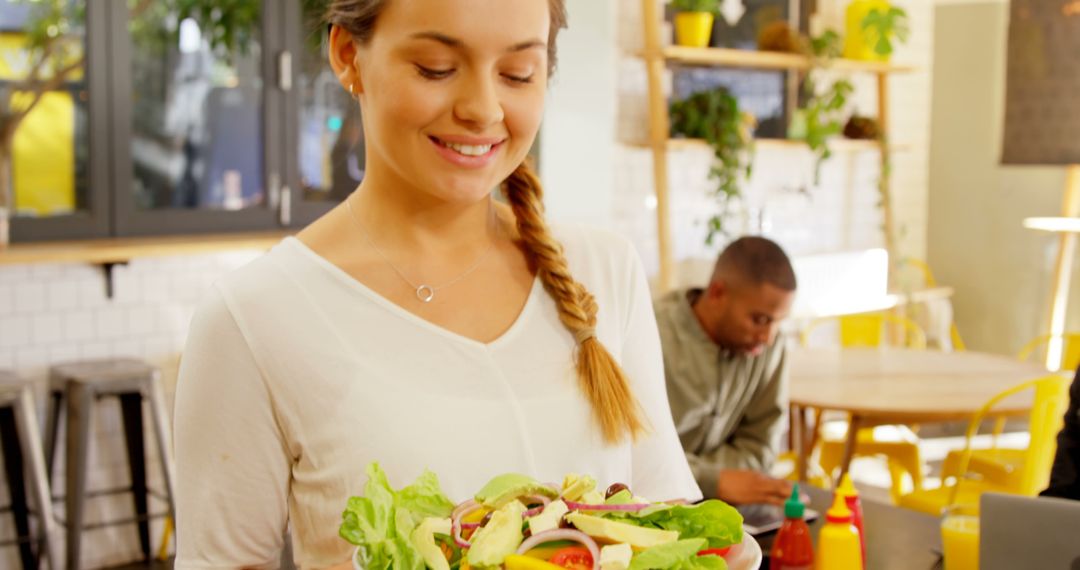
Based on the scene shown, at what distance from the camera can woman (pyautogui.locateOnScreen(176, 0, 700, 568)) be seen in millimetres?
1166

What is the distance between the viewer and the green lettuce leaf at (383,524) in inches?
37.1

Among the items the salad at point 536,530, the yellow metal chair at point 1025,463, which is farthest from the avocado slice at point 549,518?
the yellow metal chair at point 1025,463

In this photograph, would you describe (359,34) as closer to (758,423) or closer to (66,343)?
(758,423)

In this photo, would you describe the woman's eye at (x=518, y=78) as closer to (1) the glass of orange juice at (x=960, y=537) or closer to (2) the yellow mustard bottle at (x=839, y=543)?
(2) the yellow mustard bottle at (x=839, y=543)

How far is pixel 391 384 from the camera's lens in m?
1.23

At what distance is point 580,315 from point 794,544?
33.2 inches

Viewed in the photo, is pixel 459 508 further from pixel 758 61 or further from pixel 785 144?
pixel 785 144

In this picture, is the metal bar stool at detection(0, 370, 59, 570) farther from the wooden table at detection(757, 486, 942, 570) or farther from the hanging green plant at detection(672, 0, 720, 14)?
the hanging green plant at detection(672, 0, 720, 14)

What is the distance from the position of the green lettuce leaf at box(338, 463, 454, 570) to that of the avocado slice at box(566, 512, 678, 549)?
0.42ft

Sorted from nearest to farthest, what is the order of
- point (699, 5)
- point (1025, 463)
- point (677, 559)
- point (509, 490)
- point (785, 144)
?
point (677, 559) → point (509, 490) → point (1025, 463) → point (699, 5) → point (785, 144)

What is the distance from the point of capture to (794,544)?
6.48ft

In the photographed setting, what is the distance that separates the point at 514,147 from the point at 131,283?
352 centimetres

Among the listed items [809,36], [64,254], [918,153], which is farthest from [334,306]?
[918,153]

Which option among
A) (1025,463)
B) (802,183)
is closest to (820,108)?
(802,183)
